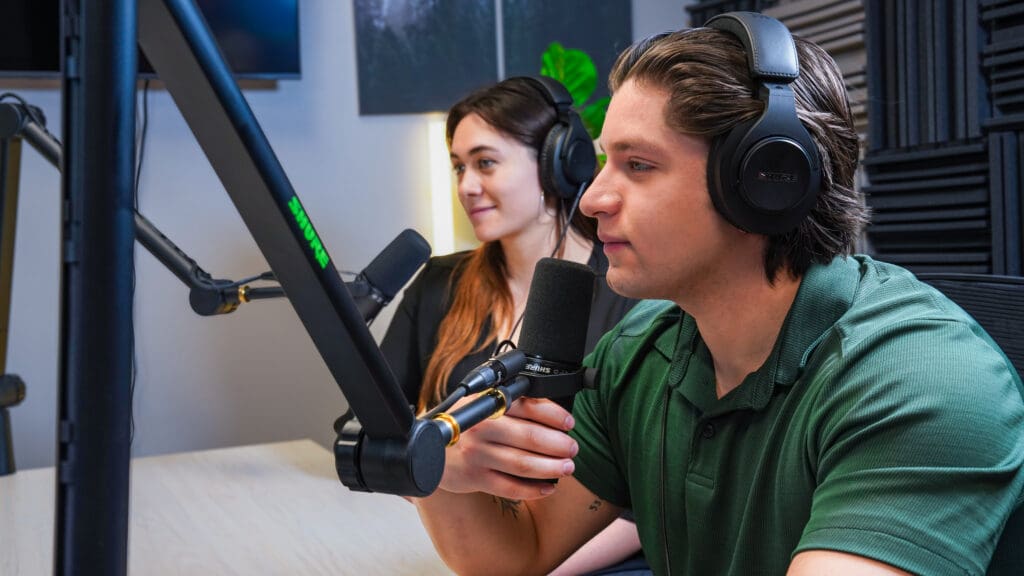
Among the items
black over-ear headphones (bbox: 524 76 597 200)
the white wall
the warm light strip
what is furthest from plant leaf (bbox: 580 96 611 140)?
black over-ear headphones (bbox: 524 76 597 200)

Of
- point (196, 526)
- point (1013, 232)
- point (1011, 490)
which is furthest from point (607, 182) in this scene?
point (1013, 232)

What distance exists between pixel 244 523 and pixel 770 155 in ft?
3.29

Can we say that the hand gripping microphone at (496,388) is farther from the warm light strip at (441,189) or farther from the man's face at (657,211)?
the warm light strip at (441,189)

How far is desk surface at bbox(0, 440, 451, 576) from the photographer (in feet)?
4.25

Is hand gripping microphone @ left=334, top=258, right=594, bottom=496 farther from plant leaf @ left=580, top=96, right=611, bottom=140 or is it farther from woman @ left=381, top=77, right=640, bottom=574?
plant leaf @ left=580, top=96, right=611, bottom=140

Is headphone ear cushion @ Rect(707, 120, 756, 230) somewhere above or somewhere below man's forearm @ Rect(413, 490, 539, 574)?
above

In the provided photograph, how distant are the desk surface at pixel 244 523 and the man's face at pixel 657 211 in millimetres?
517

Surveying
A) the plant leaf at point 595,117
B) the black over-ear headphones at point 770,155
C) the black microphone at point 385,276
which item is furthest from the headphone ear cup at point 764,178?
the plant leaf at point 595,117

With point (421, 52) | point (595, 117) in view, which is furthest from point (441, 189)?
point (595, 117)

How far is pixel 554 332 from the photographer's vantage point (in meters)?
0.88

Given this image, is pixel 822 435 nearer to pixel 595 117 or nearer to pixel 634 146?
pixel 634 146

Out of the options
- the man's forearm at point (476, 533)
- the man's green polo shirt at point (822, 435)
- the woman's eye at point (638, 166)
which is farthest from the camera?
the man's forearm at point (476, 533)

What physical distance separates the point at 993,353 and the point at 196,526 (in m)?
1.15

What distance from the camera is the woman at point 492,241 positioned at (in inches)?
77.7
